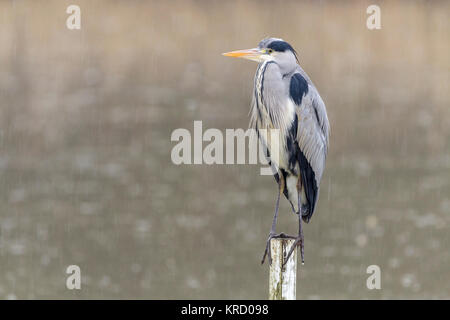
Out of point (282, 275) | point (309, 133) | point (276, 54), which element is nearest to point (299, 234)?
point (282, 275)

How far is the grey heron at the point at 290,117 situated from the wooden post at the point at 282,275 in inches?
21.9

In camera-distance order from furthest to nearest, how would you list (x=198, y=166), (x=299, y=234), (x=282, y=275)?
(x=198, y=166), (x=299, y=234), (x=282, y=275)

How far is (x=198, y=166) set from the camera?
9.53 metres

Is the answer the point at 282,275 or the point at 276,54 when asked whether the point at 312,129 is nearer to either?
the point at 276,54

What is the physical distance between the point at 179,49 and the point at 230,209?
14.0ft

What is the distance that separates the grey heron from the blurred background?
2590mm

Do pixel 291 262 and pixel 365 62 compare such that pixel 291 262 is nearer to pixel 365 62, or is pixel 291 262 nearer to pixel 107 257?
pixel 107 257

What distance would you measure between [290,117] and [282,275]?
45.9 inches

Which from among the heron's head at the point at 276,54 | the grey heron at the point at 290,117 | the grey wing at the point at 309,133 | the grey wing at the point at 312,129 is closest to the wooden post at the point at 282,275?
the grey heron at the point at 290,117

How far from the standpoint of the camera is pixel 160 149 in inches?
377

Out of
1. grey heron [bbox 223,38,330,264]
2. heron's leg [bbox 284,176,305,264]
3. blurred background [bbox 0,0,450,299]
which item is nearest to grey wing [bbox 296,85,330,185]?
grey heron [bbox 223,38,330,264]

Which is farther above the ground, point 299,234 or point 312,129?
point 312,129

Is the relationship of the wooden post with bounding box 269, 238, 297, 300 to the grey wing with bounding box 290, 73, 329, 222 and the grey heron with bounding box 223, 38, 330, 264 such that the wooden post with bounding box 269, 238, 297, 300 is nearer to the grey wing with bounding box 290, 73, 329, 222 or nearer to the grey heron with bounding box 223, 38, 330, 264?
the grey heron with bounding box 223, 38, 330, 264

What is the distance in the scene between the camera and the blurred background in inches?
305
